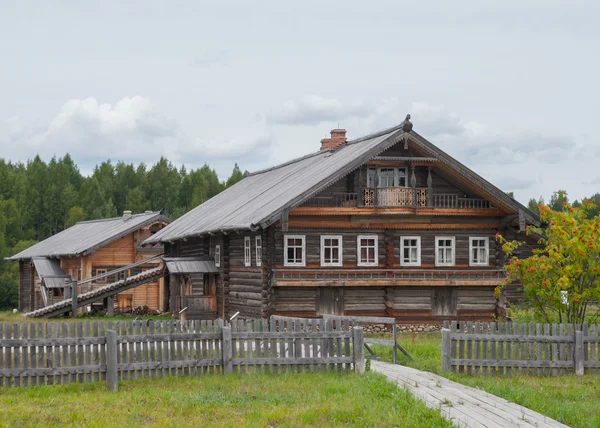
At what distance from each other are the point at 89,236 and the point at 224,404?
138ft

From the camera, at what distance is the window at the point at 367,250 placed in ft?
113

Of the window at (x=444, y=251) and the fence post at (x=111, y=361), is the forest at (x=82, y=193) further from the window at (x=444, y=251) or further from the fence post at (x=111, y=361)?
the fence post at (x=111, y=361)

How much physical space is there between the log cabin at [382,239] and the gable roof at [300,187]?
78 mm

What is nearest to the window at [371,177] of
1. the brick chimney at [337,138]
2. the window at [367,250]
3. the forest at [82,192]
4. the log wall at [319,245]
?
the log wall at [319,245]

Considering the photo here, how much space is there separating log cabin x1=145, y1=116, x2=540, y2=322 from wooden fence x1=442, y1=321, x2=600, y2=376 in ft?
43.3

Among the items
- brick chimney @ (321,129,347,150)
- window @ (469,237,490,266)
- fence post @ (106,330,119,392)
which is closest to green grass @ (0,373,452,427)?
fence post @ (106,330,119,392)

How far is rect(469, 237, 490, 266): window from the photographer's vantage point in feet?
117

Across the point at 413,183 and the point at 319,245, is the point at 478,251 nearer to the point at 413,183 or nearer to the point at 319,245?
the point at 413,183

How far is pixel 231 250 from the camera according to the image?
37156mm

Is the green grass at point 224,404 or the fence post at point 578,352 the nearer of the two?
the green grass at point 224,404

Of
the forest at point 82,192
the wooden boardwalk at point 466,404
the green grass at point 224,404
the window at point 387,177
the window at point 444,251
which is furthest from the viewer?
the forest at point 82,192

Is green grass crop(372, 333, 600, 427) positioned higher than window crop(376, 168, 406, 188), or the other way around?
window crop(376, 168, 406, 188)

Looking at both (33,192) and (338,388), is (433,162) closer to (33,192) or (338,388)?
(338,388)

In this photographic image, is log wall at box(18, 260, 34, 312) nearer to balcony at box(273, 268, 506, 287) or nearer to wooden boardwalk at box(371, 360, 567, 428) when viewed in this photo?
balcony at box(273, 268, 506, 287)
